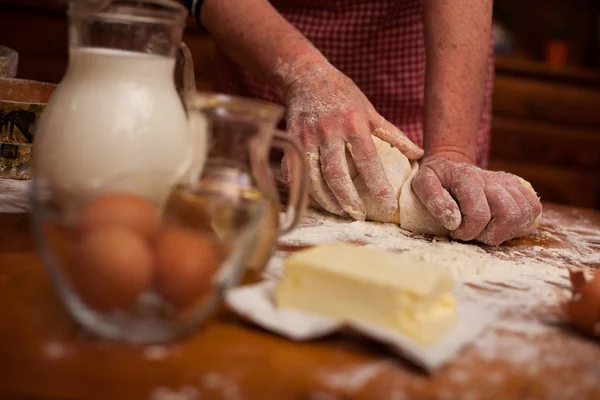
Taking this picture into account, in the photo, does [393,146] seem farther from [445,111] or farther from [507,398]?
[507,398]

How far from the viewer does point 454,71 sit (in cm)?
135

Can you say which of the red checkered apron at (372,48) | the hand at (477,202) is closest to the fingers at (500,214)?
the hand at (477,202)

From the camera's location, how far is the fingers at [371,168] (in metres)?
1.14

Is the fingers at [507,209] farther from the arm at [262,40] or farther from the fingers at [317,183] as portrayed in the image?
the arm at [262,40]

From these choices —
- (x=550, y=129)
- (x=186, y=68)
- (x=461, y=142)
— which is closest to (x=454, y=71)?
(x=461, y=142)

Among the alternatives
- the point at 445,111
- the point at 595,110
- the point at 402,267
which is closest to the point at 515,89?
the point at 595,110

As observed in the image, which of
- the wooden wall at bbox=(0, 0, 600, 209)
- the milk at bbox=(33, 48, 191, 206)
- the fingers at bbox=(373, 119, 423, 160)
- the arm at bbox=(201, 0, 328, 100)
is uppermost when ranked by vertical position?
the arm at bbox=(201, 0, 328, 100)

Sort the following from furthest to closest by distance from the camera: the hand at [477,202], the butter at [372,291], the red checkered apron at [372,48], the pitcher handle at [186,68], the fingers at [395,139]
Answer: the red checkered apron at [372,48]
the fingers at [395,139]
the hand at [477,202]
the pitcher handle at [186,68]
the butter at [372,291]

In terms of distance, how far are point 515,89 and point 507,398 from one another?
306 centimetres

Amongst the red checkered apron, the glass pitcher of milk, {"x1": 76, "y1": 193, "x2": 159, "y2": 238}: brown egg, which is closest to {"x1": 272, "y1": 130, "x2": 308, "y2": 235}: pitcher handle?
the glass pitcher of milk

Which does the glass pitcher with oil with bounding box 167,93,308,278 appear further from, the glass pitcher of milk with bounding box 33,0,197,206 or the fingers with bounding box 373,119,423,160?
the fingers with bounding box 373,119,423,160

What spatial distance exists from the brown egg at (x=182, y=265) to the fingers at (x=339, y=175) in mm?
554

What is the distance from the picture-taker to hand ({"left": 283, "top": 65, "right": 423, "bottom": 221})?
3.73 ft

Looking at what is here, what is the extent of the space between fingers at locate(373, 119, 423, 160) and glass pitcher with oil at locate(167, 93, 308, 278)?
0.45m
